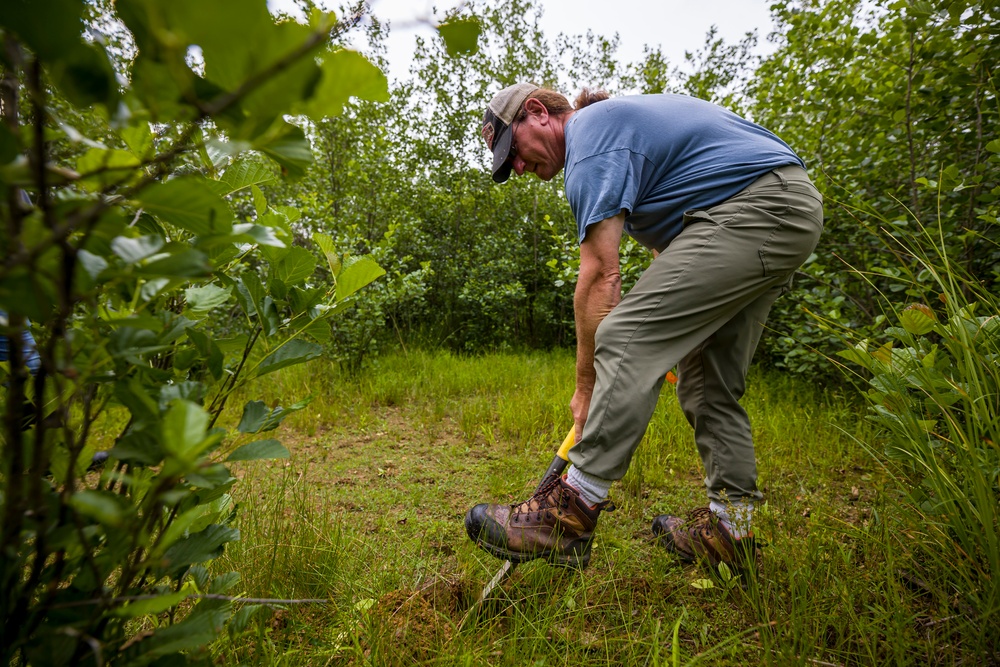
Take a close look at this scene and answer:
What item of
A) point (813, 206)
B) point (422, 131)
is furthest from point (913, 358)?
point (422, 131)

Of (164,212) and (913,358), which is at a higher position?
(164,212)

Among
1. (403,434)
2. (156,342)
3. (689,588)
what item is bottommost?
(403,434)

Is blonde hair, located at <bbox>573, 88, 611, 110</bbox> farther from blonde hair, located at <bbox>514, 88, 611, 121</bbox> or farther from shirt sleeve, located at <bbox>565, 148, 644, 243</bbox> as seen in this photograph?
shirt sleeve, located at <bbox>565, 148, 644, 243</bbox>

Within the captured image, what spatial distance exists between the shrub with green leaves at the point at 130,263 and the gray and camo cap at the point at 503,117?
1.52 m

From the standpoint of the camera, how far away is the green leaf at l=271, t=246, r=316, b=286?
79 cm

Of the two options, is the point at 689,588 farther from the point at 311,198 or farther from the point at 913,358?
the point at 311,198

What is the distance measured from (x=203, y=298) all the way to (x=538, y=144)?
1663 mm

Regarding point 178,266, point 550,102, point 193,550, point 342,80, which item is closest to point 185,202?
point 178,266

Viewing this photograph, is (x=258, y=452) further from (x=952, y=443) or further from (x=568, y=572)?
(x=952, y=443)

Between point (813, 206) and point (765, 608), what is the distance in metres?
1.24

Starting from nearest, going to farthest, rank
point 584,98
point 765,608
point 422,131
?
point 765,608 → point 584,98 → point 422,131

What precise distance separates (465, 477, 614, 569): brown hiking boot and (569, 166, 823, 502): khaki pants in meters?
0.13

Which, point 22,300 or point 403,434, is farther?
point 403,434

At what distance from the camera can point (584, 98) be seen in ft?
7.21
